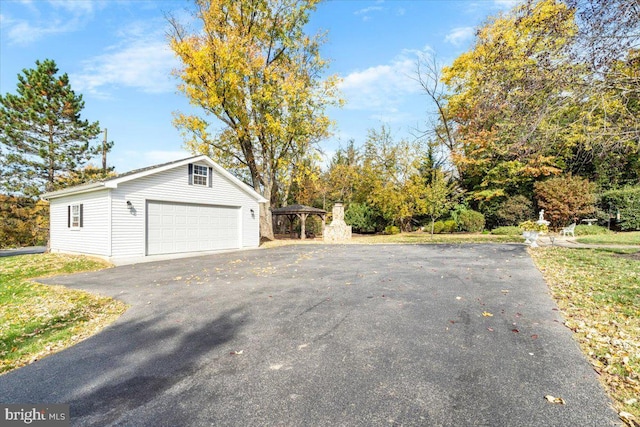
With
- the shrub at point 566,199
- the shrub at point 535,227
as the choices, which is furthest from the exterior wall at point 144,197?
the shrub at point 566,199

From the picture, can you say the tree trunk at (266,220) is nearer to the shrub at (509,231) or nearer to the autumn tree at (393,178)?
the autumn tree at (393,178)

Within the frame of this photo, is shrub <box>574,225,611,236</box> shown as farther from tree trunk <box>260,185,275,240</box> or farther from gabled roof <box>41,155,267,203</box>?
gabled roof <box>41,155,267,203</box>

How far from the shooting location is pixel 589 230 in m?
17.9

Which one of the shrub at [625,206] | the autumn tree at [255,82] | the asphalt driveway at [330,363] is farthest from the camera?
the shrub at [625,206]

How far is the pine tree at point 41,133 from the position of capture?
20641mm

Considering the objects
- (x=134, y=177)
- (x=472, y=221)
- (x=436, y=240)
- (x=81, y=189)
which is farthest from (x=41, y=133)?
(x=472, y=221)

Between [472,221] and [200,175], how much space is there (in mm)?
17629

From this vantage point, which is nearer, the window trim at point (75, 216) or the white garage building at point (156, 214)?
the white garage building at point (156, 214)

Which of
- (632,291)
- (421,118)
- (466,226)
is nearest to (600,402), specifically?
(632,291)

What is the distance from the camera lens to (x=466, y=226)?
22016 mm

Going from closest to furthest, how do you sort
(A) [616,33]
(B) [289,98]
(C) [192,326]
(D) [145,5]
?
1. (C) [192,326]
2. (A) [616,33]
3. (D) [145,5]
4. (B) [289,98]

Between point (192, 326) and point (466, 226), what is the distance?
2123cm

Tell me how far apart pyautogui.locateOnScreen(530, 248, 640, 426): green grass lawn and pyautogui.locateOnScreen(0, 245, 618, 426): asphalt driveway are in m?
0.17

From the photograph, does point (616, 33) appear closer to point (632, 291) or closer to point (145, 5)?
point (632, 291)
